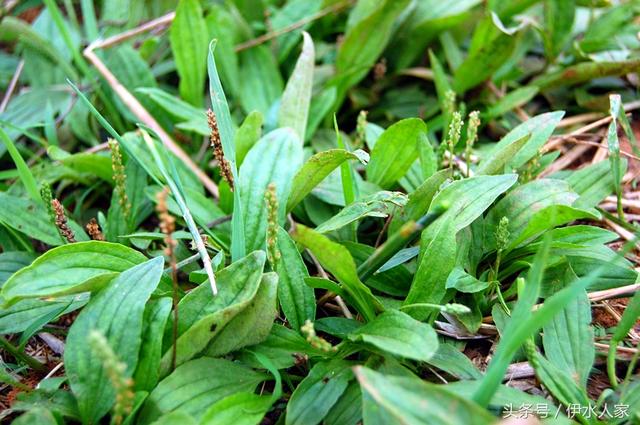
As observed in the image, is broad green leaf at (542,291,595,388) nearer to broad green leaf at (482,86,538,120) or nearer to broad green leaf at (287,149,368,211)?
broad green leaf at (287,149,368,211)

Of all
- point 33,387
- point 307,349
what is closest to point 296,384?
point 307,349

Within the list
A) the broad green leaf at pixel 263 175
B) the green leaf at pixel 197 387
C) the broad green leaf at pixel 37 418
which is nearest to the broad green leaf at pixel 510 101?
the broad green leaf at pixel 263 175

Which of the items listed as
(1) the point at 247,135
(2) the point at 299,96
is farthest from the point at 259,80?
(1) the point at 247,135

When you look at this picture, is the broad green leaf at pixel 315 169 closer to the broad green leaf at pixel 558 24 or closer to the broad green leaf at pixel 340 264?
the broad green leaf at pixel 340 264

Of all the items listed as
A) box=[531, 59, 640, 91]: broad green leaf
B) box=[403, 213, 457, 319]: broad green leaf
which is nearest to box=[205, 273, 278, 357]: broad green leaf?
box=[403, 213, 457, 319]: broad green leaf

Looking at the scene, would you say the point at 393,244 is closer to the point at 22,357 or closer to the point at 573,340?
the point at 573,340

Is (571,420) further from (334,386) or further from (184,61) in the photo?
(184,61)
